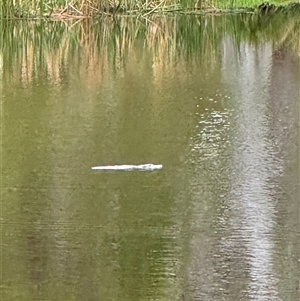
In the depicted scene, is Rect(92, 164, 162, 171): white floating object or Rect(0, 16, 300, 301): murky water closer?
Rect(0, 16, 300, 301): murky water

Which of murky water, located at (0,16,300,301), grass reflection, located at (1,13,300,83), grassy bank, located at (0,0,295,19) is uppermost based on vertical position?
grassy bank, located at (0,0,295,19)

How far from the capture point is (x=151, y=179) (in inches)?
205

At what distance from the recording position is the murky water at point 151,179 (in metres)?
3.92

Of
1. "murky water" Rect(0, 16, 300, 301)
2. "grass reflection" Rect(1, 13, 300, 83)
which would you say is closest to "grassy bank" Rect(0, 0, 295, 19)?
"grass reflection" Rect(1, 13, 300, 83)

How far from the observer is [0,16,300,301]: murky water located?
3.92 metres

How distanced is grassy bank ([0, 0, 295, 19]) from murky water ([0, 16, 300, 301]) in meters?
3.95

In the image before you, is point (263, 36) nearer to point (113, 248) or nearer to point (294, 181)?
point (294, 181)

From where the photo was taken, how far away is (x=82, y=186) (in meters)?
5.09

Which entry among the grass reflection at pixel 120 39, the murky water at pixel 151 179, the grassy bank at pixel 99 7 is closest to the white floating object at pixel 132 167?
the murky water at pixel 151 179

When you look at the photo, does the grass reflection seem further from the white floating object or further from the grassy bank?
the white floating object

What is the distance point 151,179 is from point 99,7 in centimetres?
909

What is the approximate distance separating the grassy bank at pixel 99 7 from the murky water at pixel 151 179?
3.95 m

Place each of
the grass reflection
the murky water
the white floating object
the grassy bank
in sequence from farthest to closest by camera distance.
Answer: the grassy bank
the grass reflection
the white floating object
the murky water

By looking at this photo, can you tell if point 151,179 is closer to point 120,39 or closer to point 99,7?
point 120,39
